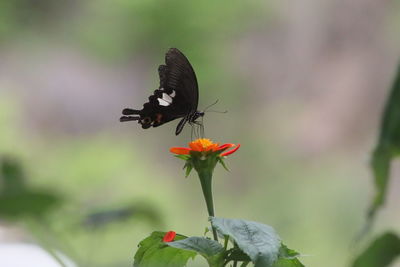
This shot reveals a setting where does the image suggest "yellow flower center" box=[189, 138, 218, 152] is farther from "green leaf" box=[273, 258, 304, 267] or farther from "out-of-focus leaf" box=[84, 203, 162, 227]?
"out-of-focus leaf" box=[84, 203, 162, 227]

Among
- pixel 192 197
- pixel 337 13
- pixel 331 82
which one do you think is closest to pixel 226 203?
pixel 192 197

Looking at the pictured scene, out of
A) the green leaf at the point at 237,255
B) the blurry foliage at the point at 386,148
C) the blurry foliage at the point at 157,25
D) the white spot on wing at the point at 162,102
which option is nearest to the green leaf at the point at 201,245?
the green leaf at the point at 237,255

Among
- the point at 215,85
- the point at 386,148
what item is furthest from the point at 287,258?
the point at 215,85

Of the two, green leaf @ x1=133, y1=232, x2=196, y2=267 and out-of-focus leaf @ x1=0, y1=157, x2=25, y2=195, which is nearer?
Result: green leaf @ x1=133, y1=232, x2=196, y2=267

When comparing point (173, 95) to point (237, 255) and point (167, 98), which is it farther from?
point (237, 255)

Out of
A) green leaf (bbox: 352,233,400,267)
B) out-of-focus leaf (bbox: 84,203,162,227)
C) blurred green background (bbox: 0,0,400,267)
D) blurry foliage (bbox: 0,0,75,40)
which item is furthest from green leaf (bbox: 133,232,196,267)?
blurry foliage (bbox: 0,0,75,40)

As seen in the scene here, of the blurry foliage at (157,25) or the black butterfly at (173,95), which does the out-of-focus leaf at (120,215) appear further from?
the blurry foliage at (157,25)
